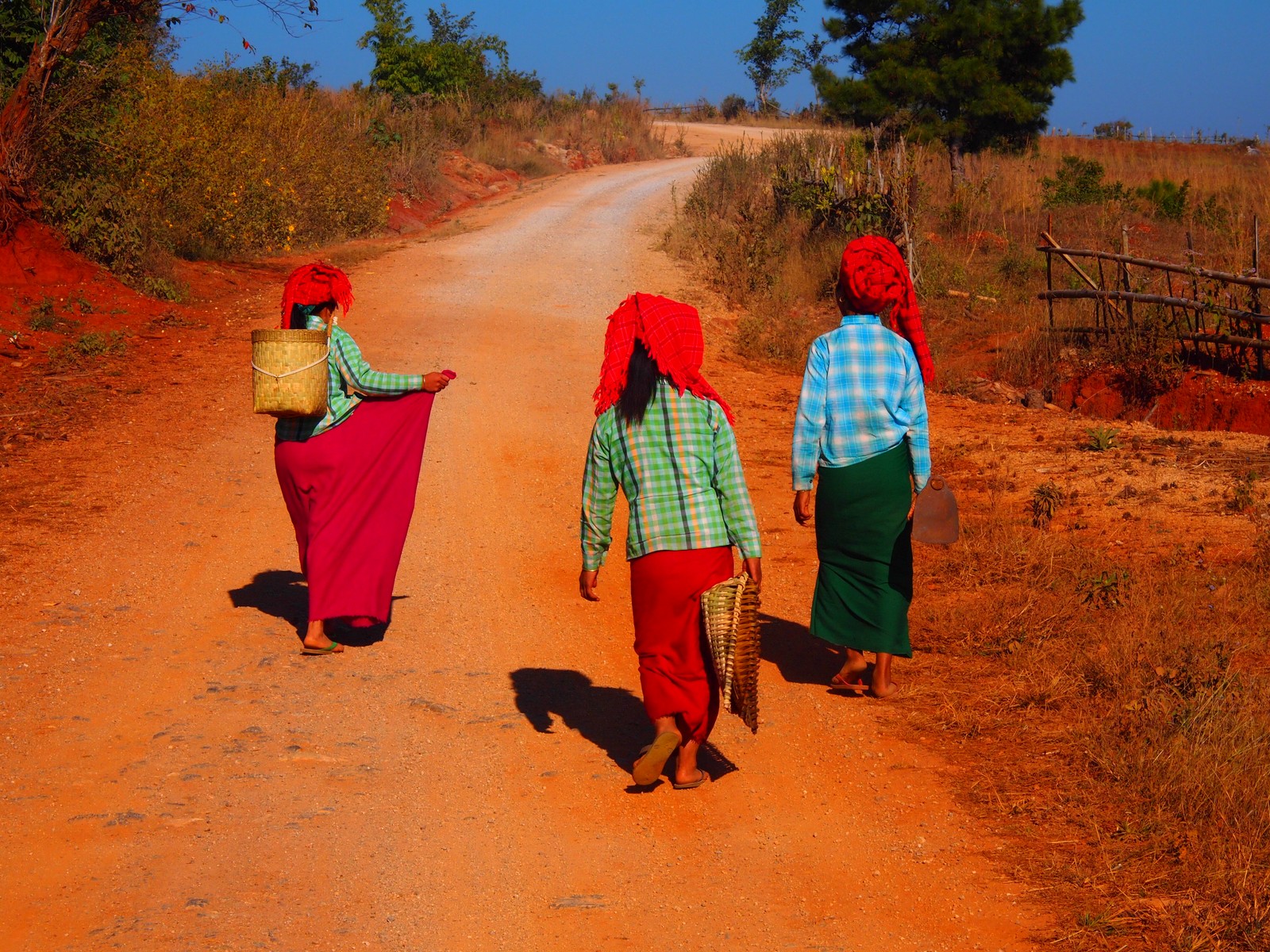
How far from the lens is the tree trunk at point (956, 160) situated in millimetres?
23747

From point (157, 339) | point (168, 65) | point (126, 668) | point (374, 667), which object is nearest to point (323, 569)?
point (374, 667)

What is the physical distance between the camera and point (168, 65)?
17.2m

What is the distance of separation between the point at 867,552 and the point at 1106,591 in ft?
5.61

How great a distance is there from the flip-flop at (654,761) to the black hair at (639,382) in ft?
3.84

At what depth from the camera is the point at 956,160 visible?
25500mm

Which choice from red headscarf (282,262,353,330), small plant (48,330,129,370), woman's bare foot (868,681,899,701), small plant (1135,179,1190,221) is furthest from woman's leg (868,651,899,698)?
small plant (1135,179,1190,221)

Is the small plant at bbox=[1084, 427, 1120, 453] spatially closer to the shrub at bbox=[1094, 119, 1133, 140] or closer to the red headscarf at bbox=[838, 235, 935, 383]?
the red headscarf at bbox=[838, 235, 935, 383]

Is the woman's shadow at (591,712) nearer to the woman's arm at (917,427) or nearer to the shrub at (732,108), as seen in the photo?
the woman's arm at (917,427)

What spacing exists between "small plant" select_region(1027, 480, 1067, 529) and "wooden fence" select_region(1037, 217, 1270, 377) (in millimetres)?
4429

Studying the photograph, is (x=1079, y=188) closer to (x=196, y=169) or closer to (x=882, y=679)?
(x=196, y=169)

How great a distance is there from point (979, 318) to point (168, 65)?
11.7m

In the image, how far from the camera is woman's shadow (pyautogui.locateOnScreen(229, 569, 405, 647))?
636 cm

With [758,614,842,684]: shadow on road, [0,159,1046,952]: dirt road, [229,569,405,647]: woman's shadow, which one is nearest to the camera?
[0,159,1046,952]: dirt road

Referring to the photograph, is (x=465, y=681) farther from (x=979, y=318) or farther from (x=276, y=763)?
(x=979, y=318)
